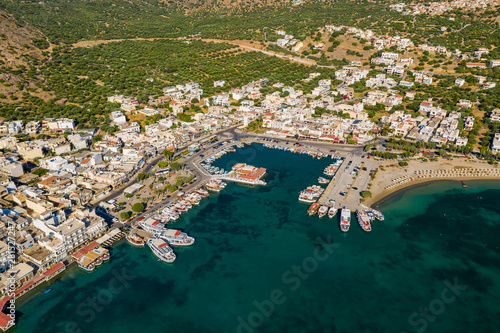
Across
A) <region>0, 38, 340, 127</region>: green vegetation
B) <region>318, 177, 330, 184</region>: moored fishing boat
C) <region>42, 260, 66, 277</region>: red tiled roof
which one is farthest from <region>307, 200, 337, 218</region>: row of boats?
<region>0, 38, 340, 127</region>: green vegetation

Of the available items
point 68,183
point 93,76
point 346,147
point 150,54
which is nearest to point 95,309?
point 68,183

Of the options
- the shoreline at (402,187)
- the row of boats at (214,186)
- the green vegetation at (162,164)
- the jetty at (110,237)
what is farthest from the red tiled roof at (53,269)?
the shoreline at (402,187)

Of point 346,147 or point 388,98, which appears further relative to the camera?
point 388,98

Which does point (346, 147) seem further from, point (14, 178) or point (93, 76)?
point (93, 76)

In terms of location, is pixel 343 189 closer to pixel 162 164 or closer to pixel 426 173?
pixel 426 173

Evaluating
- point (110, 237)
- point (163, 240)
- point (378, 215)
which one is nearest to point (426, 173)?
point (378, 215)

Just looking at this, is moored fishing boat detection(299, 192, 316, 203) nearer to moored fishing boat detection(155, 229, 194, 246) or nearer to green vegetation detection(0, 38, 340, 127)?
moored fishing boat detection(155, 229, 194, 246)

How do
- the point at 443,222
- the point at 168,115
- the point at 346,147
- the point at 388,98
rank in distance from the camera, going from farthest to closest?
the point at 388,98, the point at 168,115, the point at 346,147, the point at 443,222

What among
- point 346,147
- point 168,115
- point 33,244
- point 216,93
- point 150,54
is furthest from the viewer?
point 150,54
